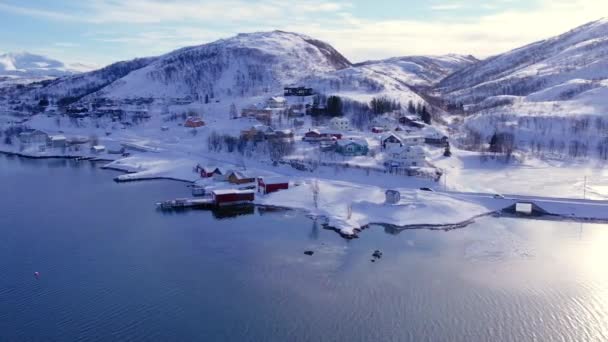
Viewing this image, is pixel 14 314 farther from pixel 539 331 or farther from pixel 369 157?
pixel 369 157

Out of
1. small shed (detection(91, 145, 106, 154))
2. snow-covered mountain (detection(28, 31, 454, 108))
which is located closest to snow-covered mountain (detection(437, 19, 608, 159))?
snow-covered mountain (detection(28, 31, 454, 108))

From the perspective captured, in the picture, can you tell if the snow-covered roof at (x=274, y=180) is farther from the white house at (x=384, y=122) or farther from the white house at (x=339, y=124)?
the white house at (x=384, y=122)

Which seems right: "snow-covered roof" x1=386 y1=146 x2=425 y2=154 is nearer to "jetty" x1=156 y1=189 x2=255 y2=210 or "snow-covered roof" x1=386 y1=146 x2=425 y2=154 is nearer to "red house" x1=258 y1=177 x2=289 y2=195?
"red house" x1=258 y1=177 x2=289 y2=195

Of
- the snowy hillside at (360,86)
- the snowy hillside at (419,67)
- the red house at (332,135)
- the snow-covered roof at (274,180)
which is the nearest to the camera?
the snow-covered roof at (274,180)

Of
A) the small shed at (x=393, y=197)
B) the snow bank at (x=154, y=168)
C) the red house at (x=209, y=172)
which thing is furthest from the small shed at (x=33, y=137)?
the small shed at (x=393, y=197)

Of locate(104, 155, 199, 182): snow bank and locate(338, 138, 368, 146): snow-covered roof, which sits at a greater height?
locate(338, 138, 368, 146): snow-covered roof

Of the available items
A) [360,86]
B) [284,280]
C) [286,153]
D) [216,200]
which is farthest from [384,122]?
[284,280]

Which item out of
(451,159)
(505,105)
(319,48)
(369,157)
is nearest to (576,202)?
(451,159)
